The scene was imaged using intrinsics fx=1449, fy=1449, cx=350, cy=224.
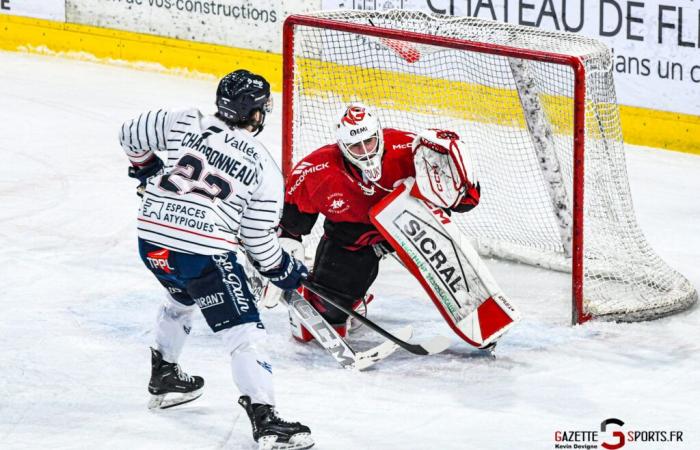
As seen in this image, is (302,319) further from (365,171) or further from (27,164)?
(27,164)

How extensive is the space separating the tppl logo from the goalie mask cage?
1.73m

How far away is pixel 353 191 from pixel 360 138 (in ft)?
0.92

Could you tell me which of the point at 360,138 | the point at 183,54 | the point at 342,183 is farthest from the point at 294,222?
the point at 183,54

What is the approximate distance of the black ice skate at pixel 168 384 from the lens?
4734 millimetres

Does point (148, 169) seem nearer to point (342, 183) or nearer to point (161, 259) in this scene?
point (161, 259)

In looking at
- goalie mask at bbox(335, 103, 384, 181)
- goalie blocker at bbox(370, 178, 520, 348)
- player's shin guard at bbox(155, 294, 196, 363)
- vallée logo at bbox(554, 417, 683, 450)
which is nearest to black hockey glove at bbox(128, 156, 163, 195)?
player's shin guard at bbox(155, 294, 196, 363)

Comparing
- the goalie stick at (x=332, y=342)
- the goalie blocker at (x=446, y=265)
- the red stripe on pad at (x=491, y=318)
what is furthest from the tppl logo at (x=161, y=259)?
the red stripe on pad at (x=491, y=318)

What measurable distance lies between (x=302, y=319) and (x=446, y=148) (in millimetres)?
794

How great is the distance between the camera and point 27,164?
766 cm

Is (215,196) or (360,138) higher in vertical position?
(360,138)

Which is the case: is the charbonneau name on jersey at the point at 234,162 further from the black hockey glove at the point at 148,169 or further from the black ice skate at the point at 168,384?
the black ice skate at the point at 168,384

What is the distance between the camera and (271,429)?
4352 millimetres

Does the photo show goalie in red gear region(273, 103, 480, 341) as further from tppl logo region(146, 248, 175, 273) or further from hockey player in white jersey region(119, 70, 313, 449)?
tppl logo region(146, 248, 175, 273)

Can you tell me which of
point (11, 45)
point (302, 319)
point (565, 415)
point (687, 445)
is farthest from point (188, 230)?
point (11, 45)
